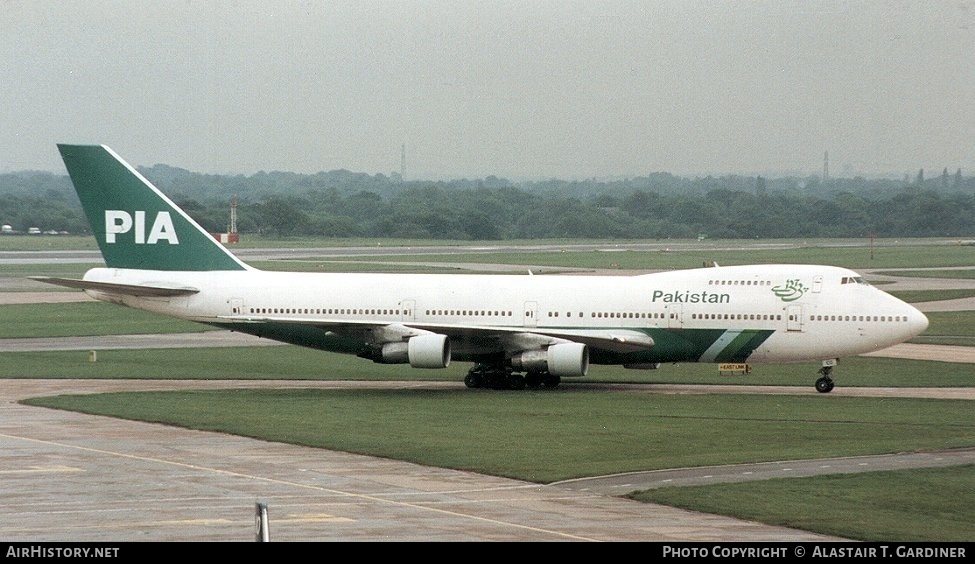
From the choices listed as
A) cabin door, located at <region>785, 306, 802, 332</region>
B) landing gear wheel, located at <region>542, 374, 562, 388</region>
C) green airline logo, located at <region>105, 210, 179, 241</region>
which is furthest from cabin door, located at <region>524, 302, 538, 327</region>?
green airline logo, located at <region>105, 210, 179, 241</region>

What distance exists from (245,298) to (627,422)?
17368mm

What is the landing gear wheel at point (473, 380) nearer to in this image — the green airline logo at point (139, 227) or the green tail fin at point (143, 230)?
the green tail fin at point (143, 230)

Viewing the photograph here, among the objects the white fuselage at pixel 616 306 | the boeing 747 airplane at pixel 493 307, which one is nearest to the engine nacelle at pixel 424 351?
the boeing 747 airplane at pixel 493 307

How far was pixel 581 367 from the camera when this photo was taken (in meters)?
49.2

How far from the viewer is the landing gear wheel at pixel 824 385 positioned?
1962 inches

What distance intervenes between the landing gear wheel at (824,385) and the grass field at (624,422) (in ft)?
3.84

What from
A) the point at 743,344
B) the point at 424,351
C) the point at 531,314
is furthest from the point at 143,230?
the point at 743,344

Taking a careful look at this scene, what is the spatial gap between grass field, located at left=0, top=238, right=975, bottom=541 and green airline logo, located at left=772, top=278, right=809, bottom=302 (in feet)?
11.6

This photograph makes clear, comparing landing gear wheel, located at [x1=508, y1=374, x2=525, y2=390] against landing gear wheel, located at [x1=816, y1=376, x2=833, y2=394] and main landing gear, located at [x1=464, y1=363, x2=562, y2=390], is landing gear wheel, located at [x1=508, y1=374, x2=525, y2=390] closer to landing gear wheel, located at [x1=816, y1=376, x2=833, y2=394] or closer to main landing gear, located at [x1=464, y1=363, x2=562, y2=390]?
main landing gear, located at [x1=464, y1=363, x2=562, y2=390]

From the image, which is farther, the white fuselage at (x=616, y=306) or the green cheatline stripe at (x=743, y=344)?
the green cheatline stripe at (x=743, y=344)

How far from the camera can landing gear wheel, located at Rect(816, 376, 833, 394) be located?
4984 cm

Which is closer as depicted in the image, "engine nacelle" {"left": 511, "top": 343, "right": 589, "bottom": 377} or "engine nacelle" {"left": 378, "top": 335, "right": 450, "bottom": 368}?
"engine nacelle" {"left": 378, "top": 335, "right": 450, "bottom": 368}

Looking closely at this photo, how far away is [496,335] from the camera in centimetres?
5025

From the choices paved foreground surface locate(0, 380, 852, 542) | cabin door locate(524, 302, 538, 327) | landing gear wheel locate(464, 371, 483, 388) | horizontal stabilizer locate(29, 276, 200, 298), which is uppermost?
horizontal stabilizer locate(29, 276, 200, 298)
